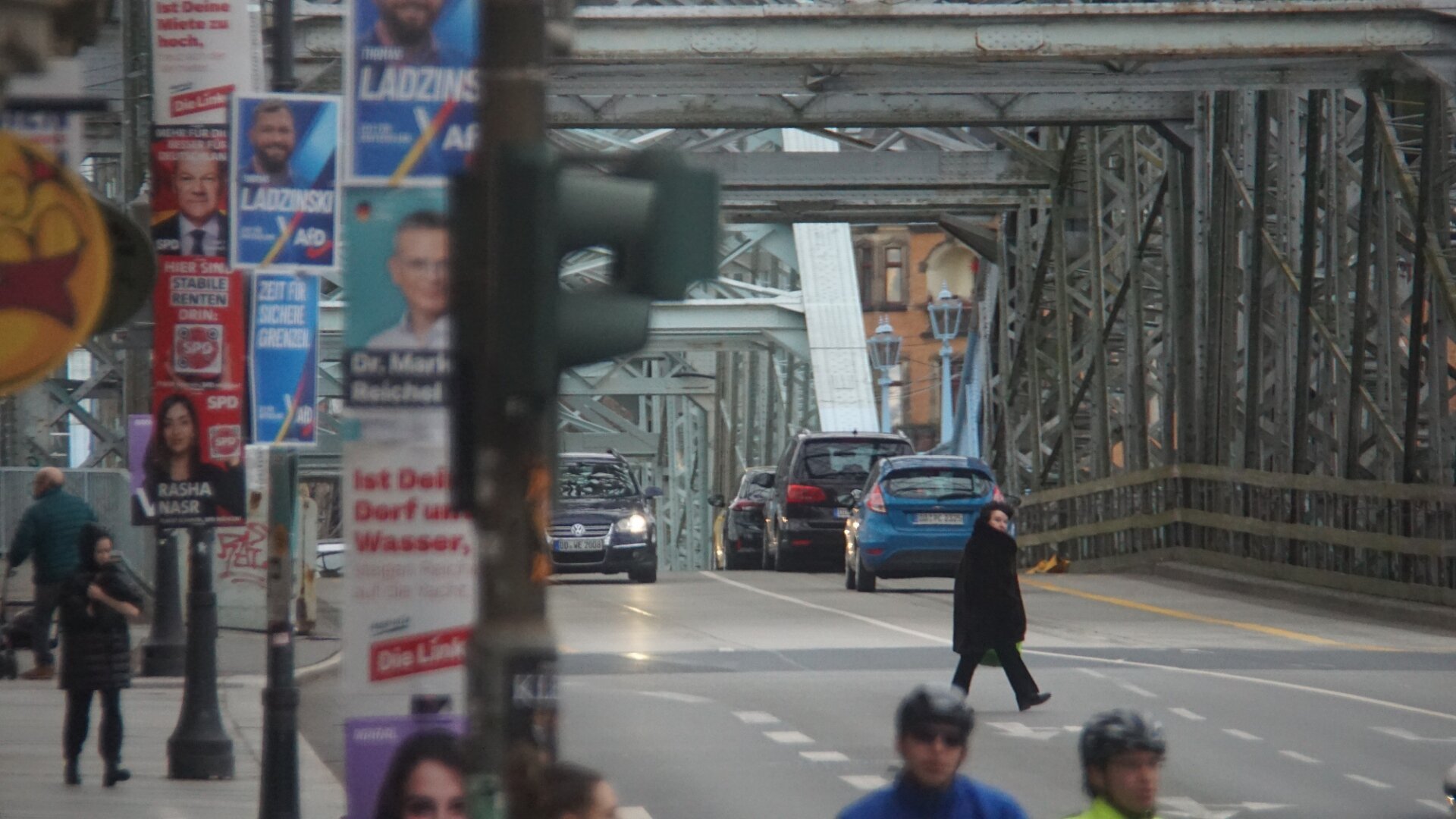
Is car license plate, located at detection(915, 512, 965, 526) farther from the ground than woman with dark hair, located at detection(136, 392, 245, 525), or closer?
closer

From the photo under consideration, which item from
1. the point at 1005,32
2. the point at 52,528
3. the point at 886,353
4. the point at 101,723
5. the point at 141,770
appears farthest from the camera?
the point at 886,353

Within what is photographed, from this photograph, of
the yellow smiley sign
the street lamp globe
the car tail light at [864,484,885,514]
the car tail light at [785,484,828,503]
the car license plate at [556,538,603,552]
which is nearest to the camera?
the yellow smiley sign

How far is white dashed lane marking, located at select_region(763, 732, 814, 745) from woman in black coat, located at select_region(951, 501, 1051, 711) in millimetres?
1348

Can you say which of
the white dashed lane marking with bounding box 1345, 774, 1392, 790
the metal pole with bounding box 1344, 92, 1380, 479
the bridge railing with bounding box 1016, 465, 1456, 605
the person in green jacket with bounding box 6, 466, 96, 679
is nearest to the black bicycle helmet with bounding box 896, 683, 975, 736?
the white dashed lane marking with bounding box 1345, 774, 1392, 790

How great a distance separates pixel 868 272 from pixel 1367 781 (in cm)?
8810

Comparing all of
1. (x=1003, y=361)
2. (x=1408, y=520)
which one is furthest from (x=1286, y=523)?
(x=1003, y=361)

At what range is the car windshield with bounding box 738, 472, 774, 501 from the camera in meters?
39.7

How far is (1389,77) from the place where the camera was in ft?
74.1

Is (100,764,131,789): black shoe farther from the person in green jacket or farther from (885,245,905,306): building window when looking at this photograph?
(885,245,905,306): building window

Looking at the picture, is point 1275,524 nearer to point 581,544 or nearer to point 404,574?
point 581,544

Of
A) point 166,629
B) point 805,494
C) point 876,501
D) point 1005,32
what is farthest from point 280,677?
point 805,494

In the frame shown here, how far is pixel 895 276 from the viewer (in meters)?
99.4

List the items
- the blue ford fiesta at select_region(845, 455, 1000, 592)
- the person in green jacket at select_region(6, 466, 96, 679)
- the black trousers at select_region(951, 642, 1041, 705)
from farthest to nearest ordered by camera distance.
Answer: the blue ford fiesta at select_region(845, 455, 1000, 592), the person in green jacket at select_region(6, 466, 96, 679), the black trousers at select_region(951, 642, 1041, 705)

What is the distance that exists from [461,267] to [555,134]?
2816 cm
